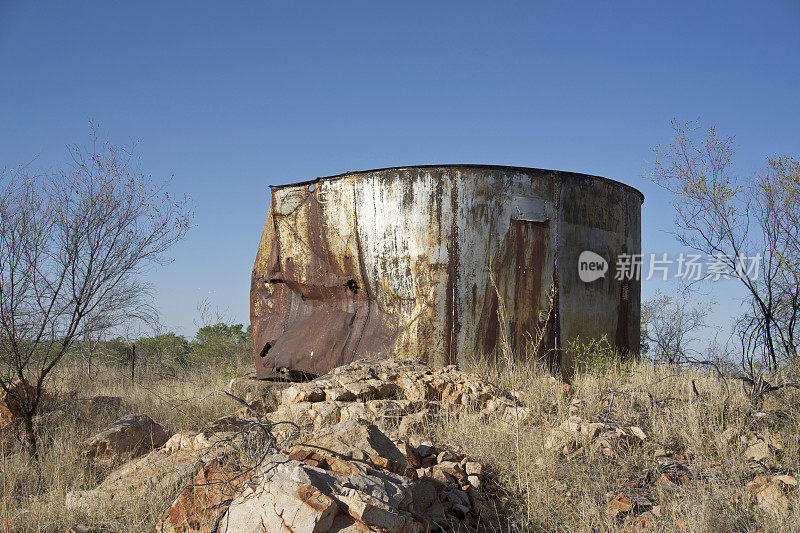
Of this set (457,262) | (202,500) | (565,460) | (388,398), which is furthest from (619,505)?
(457,262)

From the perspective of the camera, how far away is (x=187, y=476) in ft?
11.2

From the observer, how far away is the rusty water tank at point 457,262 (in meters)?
6.34

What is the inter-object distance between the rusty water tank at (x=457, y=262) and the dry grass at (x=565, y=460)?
598 mm

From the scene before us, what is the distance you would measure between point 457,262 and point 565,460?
9.30 feet

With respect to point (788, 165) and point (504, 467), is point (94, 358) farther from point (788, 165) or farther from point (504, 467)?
point (788, 165)

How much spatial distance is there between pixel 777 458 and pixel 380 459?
290cm

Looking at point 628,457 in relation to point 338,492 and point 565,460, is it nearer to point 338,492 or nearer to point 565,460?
point 565,460

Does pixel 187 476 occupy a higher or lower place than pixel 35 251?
lower

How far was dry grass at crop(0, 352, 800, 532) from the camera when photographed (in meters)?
3.14

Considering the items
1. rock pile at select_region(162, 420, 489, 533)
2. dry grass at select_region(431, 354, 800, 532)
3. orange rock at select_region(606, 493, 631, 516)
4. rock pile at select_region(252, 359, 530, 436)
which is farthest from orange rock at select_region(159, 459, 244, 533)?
orange rock at select_region(606, 493, 631, 516)

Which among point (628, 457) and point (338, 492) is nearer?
point (338, 492)

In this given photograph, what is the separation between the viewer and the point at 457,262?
20.7ft

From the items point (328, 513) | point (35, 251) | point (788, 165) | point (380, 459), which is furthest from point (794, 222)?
point (35, 251)

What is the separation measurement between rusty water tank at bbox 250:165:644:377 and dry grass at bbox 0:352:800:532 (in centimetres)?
60
